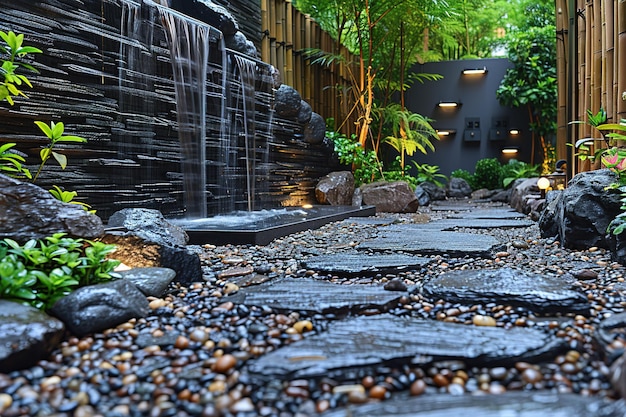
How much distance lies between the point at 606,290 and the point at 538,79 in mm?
10881

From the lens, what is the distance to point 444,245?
12.3ft

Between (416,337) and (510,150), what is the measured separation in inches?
498

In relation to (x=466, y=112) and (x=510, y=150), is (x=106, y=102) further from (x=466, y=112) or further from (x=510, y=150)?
(x=510, y=150)

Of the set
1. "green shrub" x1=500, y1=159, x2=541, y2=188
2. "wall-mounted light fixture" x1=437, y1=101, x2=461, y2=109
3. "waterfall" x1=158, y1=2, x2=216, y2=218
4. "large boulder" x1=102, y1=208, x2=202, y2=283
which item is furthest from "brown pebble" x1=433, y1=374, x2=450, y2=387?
"wall-mounted light fixture" x1=437, y1=101, x2=461, y2=109

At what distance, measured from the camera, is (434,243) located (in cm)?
387

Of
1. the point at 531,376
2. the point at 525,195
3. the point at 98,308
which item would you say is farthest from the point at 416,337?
the point at 525,195

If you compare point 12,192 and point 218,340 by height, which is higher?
point 12,192

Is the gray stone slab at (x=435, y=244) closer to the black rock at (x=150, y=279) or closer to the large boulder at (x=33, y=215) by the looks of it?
the black rock at (x=150, y=279)

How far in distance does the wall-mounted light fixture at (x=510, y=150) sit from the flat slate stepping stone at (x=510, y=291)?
11470 mm

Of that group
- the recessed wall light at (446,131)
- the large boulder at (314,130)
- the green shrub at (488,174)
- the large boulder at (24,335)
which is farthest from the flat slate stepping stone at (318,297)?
the recessed wall light at (446,131)

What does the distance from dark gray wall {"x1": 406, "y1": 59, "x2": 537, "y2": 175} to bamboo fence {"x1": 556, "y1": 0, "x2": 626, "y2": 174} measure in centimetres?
520

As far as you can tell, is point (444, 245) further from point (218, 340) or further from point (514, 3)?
point (514, 3)

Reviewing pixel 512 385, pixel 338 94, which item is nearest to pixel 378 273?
pixel 512 385

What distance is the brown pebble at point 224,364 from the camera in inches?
59.6
